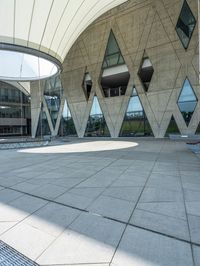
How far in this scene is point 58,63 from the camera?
19469mm

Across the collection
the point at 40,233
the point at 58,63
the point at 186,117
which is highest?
the point at 58,63

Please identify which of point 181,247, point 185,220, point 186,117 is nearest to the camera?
point 181,247

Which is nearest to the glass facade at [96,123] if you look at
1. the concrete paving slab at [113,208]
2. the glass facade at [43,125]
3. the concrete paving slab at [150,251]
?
the glass facade at [43,125]

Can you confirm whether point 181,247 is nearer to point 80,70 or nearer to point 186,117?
point 186,117

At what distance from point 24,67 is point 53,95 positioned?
Result: 11.2 meters

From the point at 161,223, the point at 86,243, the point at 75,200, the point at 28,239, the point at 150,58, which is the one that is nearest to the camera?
the point at 86,243

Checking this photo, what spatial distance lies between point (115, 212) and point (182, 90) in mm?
20646

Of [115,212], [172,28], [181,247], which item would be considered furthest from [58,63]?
[181,247]

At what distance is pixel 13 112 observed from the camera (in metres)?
51.9

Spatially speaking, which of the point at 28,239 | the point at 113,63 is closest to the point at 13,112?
the point at 113,63

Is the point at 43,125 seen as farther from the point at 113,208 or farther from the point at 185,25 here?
the point at 113,208

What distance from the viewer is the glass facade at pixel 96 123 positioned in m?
27.9

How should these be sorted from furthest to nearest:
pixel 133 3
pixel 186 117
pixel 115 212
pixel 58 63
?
pixel 133 3 < pixel 186 117 < pixel 58 63 < pixel 115 212

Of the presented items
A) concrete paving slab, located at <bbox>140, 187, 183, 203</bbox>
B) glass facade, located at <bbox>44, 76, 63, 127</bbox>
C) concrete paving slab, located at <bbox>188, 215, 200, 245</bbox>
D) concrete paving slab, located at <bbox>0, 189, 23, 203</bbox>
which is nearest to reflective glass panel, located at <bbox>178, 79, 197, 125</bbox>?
concrete paving slab, located at <bbox>140, 187, 183, 203</bbox>
